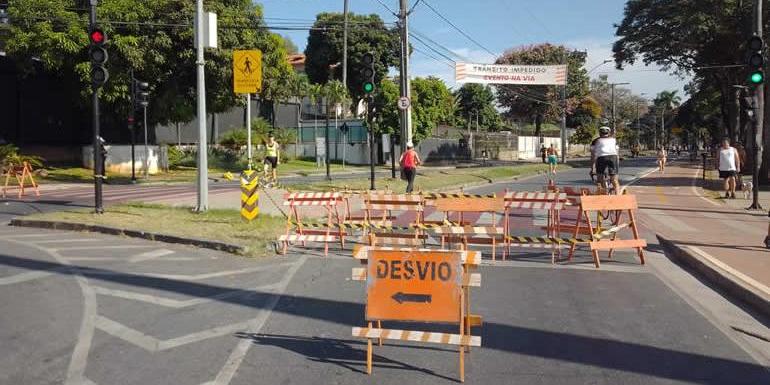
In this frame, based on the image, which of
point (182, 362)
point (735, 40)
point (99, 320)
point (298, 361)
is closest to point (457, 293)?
point (298, 361)

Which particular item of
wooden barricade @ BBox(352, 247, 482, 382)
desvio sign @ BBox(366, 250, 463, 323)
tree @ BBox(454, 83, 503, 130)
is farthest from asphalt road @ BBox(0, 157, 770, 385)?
tree @ BBox(454, 83, 503, 130)

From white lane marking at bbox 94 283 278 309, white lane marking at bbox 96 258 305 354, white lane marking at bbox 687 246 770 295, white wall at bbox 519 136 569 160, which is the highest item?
white wall at bbox 519 136 569 160

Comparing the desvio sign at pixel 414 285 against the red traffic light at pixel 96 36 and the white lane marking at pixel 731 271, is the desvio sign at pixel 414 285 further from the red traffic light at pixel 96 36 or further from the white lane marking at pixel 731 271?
the red traffic light at pixel 96 36

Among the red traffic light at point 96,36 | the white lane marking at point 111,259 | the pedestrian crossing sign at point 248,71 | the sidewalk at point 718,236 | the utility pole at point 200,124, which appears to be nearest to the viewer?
the sidewalk at point 718,236

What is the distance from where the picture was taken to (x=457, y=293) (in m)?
5.56

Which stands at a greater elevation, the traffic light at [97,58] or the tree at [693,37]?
the tree at [693,37]

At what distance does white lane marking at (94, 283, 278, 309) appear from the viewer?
7.91 metres

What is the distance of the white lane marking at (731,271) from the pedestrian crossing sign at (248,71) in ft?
31.2

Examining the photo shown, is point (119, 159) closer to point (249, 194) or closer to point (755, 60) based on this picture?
point (249, 194)

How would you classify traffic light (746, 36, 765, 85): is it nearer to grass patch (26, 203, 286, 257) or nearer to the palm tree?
grass patch (26, 203, 286, 257)

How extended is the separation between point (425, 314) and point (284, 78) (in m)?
37.1

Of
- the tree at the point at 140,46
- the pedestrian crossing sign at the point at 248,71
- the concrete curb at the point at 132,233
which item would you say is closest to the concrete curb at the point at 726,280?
the concrete curb at the point at 132,233

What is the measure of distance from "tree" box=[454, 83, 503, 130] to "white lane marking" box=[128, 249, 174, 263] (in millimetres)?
72569

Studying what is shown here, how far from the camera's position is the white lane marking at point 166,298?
26.0 ft
